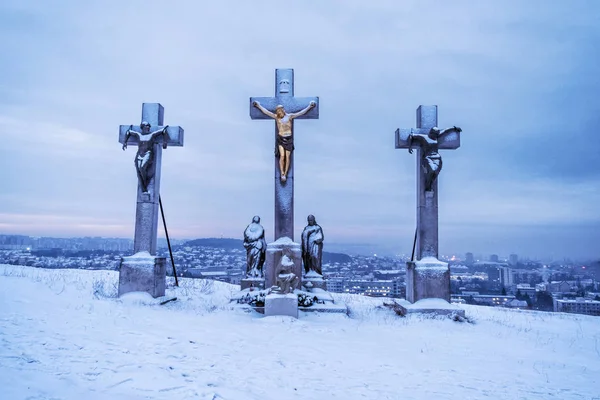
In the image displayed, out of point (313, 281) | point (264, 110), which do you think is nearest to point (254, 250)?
point (313, 281)

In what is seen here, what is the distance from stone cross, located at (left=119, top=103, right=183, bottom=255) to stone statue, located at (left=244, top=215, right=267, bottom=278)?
7.51 ft

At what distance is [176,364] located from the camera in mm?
4016

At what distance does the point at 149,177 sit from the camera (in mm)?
9797

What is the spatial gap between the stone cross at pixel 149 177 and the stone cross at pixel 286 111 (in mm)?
2151

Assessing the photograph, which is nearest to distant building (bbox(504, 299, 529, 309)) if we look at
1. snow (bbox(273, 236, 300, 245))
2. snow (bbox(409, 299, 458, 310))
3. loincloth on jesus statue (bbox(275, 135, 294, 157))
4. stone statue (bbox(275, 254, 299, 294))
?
→ snow (bbox(409, 299, 458, 310))

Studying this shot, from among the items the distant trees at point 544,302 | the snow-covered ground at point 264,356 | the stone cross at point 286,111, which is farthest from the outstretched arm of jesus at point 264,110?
the distant trees at point 544,302

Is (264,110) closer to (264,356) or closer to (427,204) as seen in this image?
(427,204)

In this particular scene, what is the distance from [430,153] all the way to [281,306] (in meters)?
4.83

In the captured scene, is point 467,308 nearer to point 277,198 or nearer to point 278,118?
point 277,198

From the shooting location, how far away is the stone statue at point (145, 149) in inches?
381

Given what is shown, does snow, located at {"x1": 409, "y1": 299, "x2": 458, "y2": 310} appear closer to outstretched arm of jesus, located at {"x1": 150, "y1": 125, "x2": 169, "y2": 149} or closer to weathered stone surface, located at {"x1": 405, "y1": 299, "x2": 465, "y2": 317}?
weathered stone surface, located at {"x1": 405, "y1": 299, "x2": 465, "y2": 317}

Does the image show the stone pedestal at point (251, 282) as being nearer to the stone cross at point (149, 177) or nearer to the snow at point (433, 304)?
the stone cross at point (149, 177)

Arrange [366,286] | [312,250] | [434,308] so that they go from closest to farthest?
[434,308] → [312,250] → [366,286]

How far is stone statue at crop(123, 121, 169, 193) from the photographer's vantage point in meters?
9.68
